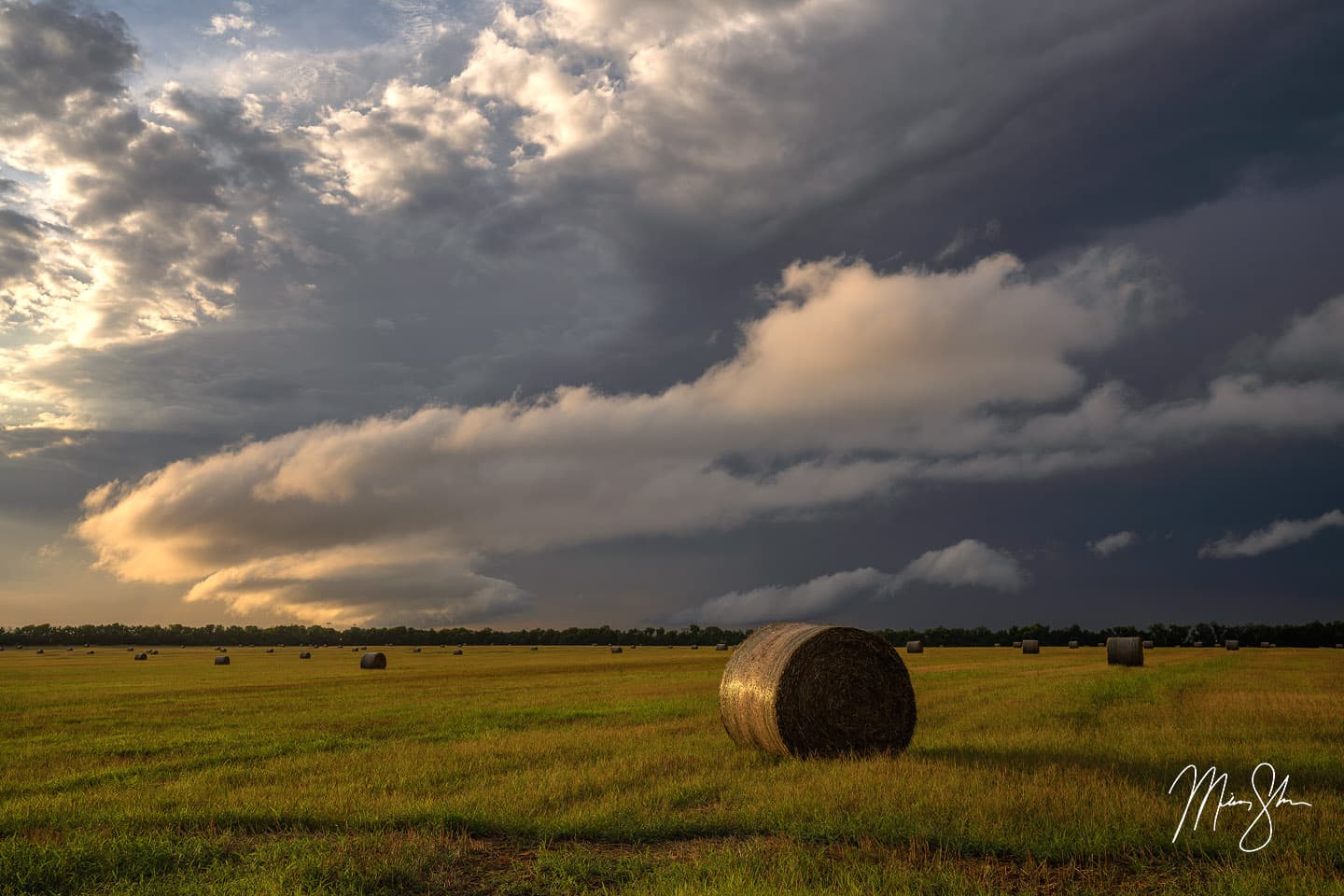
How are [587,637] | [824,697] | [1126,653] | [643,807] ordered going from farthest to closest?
[587,637], [1126,653], [824,697], [643,807]

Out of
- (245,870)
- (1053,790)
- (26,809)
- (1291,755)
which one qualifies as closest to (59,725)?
(26,809)

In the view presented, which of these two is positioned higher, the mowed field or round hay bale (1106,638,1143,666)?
the mowed field

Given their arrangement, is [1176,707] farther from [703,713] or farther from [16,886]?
[16,886]

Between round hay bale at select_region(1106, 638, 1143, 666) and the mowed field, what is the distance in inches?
789

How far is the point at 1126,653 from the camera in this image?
121 feet

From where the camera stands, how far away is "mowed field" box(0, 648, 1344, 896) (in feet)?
23.6
